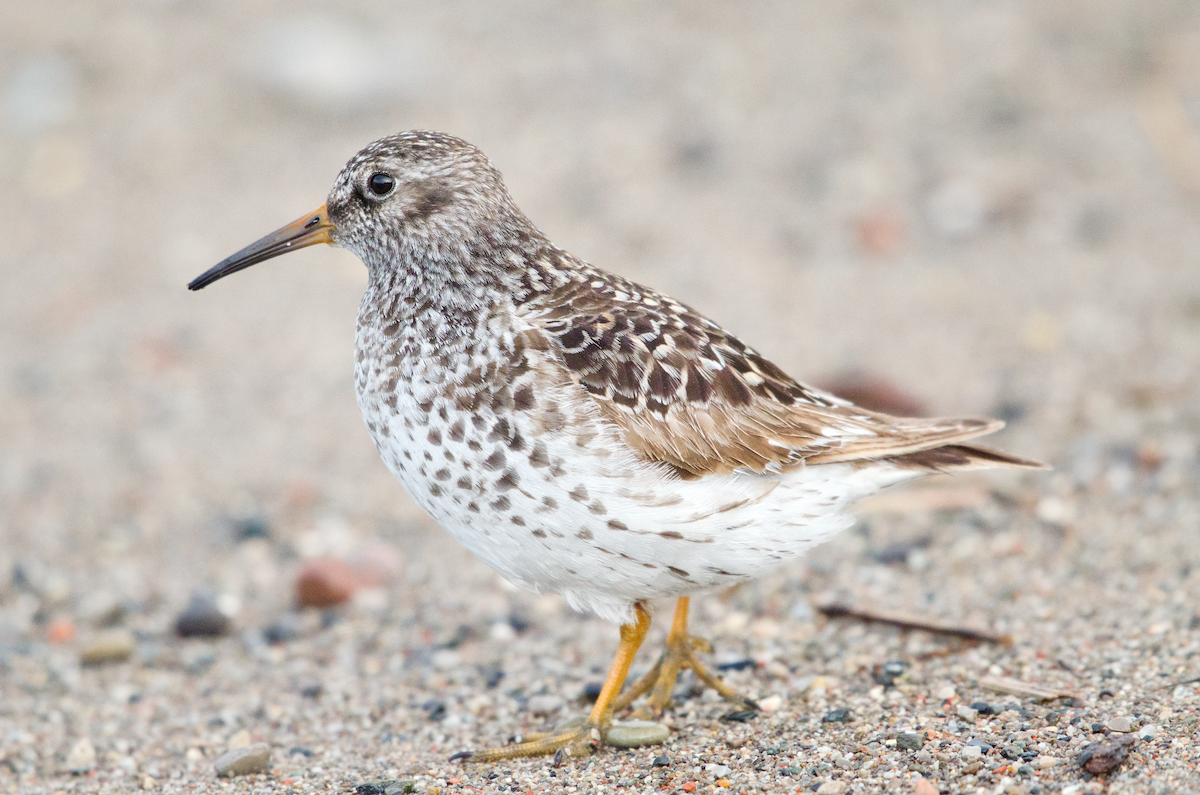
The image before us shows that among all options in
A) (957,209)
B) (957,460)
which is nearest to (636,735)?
(957,460)

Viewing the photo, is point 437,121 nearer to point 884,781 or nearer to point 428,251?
point 428,251

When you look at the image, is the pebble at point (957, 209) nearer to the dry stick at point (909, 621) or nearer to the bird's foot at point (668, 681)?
the dry stick at point (909, 621)

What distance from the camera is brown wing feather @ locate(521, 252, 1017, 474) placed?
15.2 feet

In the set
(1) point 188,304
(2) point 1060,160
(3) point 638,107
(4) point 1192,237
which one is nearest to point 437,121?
(3) point 638,107

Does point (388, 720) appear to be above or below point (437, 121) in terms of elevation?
below

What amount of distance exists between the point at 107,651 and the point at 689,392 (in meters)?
3.29

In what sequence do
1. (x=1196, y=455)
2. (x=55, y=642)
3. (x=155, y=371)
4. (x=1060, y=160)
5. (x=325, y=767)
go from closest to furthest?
(x=325, y=767)
(x=55, y=642)
(x=1196, y=455)
(x=155, y=371)
(x=1060, y=160)

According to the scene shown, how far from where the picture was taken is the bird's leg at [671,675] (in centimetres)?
520

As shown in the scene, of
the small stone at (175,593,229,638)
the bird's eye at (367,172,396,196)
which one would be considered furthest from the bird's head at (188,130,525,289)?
the small stone at (175,593,229,638)

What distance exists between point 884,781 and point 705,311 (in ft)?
15.9

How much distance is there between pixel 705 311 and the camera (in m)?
8.69

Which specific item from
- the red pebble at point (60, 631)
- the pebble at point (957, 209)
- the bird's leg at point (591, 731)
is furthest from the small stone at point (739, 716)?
the pebble at point (957, 209)

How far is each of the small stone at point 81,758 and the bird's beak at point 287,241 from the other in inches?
77.6

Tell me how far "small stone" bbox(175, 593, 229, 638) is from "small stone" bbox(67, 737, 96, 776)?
1.09m
